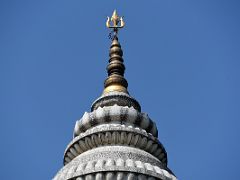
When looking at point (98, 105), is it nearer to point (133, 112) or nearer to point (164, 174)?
point (133, 112)

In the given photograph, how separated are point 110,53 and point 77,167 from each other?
294 inches

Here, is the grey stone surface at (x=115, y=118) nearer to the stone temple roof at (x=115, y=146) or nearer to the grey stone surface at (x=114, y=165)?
the stone temple roof at (x=115, y=146)

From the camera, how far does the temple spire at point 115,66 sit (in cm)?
2356

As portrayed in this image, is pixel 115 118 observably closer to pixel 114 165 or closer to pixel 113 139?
pixel 113 139

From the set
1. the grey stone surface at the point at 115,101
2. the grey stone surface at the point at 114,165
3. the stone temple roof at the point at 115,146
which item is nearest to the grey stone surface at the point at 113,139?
the stone temple roof at the point at 115,146

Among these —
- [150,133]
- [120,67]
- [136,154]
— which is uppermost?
[120,67]

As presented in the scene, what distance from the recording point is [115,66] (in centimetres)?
2458

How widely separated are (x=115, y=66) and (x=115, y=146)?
5.41 m

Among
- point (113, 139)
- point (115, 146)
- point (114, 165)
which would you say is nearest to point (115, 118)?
point (113, 139)

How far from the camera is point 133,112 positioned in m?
20.9

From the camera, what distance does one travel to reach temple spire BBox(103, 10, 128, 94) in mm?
23561

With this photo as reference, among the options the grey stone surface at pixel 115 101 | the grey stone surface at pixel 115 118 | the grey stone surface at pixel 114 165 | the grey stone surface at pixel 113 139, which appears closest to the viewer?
the grey stone surface at pixel 114 165

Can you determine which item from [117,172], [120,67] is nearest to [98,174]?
[117,172]

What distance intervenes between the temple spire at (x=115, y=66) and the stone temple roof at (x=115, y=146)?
79 cm
